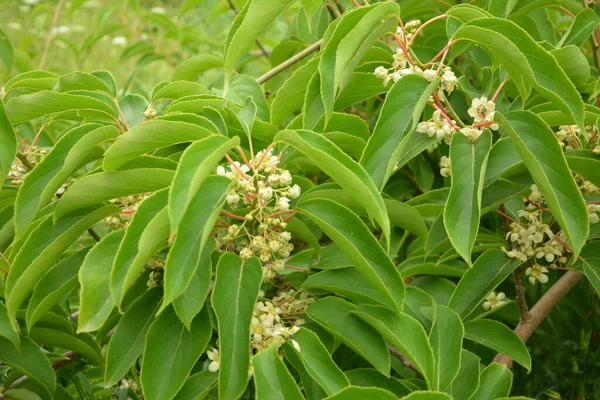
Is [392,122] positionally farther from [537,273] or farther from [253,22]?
[537,273]

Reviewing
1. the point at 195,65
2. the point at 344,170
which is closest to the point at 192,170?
the point at 344,170

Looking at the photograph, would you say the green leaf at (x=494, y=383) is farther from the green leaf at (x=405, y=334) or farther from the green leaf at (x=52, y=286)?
the green leaf at (x=52, y=286)

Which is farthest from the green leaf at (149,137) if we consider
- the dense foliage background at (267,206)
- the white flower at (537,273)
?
the white flower at (537,273)

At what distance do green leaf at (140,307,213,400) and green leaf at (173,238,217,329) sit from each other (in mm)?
81

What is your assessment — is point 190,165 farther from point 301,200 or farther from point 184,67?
point 184,67

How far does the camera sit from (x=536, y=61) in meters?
1.20

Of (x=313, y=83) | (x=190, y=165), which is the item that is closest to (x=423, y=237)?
(x=313, y=83)

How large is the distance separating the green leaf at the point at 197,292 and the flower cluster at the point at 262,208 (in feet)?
0.27

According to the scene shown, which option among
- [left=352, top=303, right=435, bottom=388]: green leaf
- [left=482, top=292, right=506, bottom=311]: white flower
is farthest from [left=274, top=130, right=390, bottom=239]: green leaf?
[left=482, top=292, right=506, bottom=311]: white flower

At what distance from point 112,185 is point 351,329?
19.8 inches

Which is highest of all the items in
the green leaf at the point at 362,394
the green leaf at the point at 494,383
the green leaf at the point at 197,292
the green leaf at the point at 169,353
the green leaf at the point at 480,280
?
the green leaf at the point at 197,292

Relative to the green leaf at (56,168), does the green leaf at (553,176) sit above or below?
below

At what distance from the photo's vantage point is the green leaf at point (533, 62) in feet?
3.83

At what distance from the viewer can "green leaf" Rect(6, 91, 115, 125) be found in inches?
53.1
